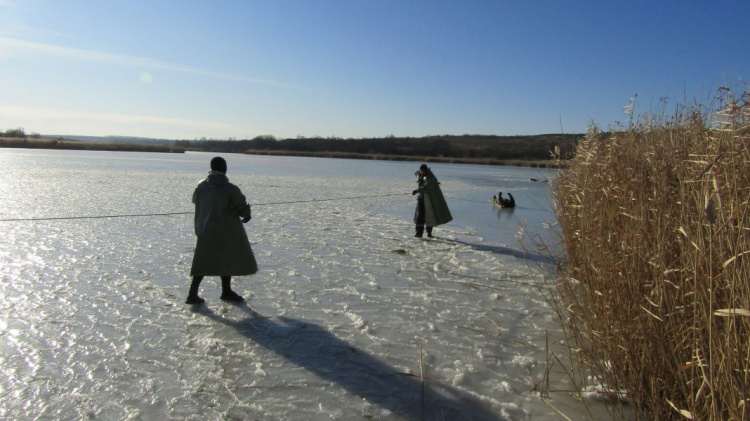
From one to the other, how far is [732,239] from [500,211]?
555 inches

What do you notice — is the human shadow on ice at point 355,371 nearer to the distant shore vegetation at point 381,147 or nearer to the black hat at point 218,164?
the black hat at point 218,164

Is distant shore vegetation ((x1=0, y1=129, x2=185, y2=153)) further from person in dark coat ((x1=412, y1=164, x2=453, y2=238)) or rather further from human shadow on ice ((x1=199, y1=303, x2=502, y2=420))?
human shadow on ice ((x1=199, y1=303, x2=502, y2=420))

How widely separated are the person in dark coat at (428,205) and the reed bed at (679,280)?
18.4ft

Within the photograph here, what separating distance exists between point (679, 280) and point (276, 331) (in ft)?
11.2

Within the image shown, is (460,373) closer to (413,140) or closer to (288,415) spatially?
(288,415)

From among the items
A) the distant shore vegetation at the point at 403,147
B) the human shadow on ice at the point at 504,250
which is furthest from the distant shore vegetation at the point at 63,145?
the human shadow on ice at the point at 504,250

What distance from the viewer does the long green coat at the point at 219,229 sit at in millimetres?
5523

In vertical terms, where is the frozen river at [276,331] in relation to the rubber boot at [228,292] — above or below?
below

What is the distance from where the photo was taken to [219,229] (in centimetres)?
555

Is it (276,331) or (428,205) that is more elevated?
(428,205)

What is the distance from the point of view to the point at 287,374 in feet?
13.4

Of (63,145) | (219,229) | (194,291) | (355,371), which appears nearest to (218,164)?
(219,229)

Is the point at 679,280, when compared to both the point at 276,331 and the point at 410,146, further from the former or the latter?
the point at 410,146

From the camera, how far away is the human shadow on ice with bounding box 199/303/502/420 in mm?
3596
